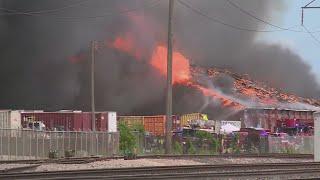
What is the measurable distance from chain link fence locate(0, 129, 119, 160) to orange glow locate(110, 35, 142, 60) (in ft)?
76.4

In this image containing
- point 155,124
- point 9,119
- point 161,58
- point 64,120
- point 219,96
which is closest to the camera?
point 9,119

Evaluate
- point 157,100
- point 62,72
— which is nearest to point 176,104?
point 157,100

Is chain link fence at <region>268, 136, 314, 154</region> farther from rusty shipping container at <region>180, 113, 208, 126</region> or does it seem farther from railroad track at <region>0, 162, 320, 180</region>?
railroad track at <region>0, 162, 320, 180</region>

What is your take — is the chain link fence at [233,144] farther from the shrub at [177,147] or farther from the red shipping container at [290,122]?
the red shipping container at [290,122]

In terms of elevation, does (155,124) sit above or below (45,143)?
above

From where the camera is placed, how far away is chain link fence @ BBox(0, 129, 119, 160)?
3241 centimetres

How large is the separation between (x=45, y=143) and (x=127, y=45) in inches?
1015

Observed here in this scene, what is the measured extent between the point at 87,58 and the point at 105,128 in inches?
462

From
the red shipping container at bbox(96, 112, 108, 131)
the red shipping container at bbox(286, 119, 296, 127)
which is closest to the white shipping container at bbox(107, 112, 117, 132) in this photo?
the red shipping container at bbox(96, 112, 108, 131)

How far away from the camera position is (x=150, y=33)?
55969 mm

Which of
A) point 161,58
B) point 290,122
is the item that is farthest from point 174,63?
point 290,122

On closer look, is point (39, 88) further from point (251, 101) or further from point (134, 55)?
point (251, 101)

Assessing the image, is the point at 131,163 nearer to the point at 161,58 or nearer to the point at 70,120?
the point at 70,120

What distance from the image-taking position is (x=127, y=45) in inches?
2239
